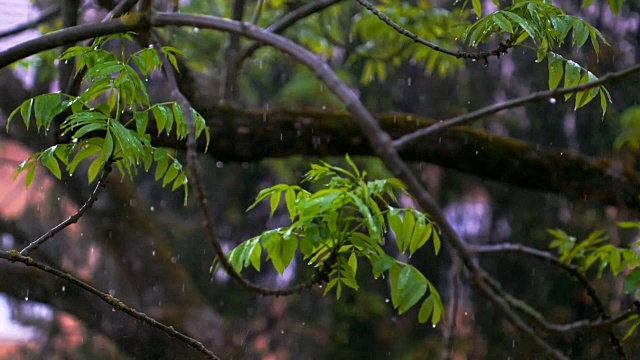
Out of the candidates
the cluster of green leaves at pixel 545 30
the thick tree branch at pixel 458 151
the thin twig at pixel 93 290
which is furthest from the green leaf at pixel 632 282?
the thick tree branch at pixel 458 151

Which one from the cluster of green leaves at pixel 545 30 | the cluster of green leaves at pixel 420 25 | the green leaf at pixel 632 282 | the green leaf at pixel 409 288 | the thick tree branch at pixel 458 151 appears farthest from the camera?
the cluster of green leaves at pixel 420 25

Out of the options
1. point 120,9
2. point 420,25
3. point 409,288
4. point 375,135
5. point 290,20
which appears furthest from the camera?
point 420,25

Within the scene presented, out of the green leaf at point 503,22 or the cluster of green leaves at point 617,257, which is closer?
the green leaf at point 503,22

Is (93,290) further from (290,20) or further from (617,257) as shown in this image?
(290,20)

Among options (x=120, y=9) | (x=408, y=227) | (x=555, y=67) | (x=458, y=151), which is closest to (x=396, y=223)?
(x=408, y=227)

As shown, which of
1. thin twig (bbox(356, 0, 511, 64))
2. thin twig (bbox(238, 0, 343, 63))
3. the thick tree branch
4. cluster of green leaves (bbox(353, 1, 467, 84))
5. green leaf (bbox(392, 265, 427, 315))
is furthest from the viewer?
cluster of green leaves (bbox(353, 1, 467, 84))

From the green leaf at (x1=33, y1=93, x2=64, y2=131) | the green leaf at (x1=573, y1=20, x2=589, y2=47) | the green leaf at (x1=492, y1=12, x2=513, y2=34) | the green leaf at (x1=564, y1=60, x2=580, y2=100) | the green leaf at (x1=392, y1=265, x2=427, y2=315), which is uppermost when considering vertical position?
the green leaf at (x1=492, y1=12, x2=513, y2=34)

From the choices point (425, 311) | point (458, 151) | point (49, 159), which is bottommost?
point (458, 151)

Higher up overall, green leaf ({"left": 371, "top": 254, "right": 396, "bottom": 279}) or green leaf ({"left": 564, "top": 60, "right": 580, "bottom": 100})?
green leaf ({"left": 564, "top": 60, "right": 580, "bottom": 100})

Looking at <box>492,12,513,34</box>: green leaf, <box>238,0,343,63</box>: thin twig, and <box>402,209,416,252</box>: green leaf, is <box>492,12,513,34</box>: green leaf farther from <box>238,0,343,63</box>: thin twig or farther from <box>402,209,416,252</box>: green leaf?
<box>238,0,343,63</box>: thin twig

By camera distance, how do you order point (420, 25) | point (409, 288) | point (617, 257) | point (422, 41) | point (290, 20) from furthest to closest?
point (420, 25) < point (290, 20) < point (617, 257) < point (409, 288) < point (422, 41)

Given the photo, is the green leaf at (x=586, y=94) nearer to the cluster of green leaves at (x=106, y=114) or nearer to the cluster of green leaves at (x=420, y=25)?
the cluster of green leaves at (x=106, y=114)

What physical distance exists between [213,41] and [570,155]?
2.44 metres

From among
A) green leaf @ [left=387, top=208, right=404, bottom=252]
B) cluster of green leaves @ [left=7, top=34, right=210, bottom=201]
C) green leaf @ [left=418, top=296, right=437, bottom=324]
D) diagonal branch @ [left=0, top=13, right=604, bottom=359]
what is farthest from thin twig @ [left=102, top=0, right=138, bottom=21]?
green leaf @ [left=418, top=296, right=437, bottom=324]
